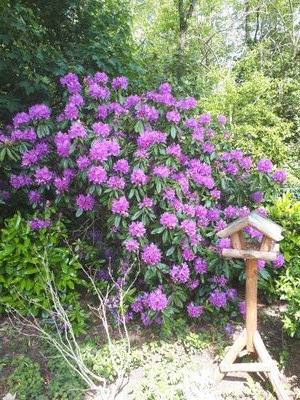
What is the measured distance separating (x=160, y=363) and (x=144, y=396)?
333 mm

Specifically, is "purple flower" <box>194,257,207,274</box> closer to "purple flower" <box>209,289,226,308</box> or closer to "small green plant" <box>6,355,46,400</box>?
"purple flower" <box>209,289,226,308</box>

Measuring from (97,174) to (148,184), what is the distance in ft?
1.35

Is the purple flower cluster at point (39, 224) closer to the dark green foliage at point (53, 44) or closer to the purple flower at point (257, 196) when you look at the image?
the dark green foliage at point (53, 44)

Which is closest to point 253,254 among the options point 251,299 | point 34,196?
point 251,299

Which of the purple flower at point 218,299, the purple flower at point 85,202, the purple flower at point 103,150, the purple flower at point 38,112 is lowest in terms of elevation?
the purple flower at point 218,299

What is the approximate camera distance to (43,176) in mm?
2828

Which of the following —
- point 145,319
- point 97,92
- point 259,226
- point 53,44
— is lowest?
point 145,319

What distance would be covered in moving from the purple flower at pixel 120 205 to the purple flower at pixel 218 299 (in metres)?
0.99

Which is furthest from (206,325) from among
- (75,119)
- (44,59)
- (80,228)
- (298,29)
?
(298,29)

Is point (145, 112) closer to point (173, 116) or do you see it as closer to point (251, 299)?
point (173, 116)

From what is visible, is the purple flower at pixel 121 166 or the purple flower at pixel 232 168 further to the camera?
the purple flower at pixel 232 168

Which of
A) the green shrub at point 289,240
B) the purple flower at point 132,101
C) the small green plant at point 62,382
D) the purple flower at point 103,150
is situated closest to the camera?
the small green plant at point 62,382

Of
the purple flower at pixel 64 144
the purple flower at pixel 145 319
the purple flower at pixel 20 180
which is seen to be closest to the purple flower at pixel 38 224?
the purple flower at pixel 20 180

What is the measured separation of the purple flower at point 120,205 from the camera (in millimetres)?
2506
